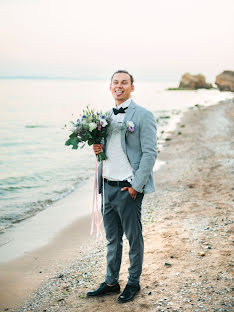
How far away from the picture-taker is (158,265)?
4.69 m

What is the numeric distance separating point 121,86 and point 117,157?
0.83 metres

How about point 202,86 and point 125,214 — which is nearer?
point 125,214

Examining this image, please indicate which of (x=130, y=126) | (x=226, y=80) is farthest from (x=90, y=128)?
(x=226, y=80)

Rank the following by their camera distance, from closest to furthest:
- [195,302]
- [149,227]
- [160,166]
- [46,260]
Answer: [195,302]
[46,260]
[149,227]
[160,166]

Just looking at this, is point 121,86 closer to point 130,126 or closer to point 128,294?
point 130,126

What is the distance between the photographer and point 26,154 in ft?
57.1

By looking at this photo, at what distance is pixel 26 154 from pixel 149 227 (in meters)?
12.5

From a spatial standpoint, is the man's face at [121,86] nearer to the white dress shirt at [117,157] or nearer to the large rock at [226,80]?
the white dress shirt at [117,157]

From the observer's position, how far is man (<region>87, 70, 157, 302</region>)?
360cm

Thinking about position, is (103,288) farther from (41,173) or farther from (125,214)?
(41,173)

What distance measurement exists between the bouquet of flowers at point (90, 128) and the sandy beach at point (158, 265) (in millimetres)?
1878

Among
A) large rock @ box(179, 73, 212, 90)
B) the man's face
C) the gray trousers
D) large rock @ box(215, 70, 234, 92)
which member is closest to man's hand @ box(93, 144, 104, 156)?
the gray trousers

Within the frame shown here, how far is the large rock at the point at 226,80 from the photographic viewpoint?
97562 mm

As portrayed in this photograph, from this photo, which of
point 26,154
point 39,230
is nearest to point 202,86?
point 26,154
